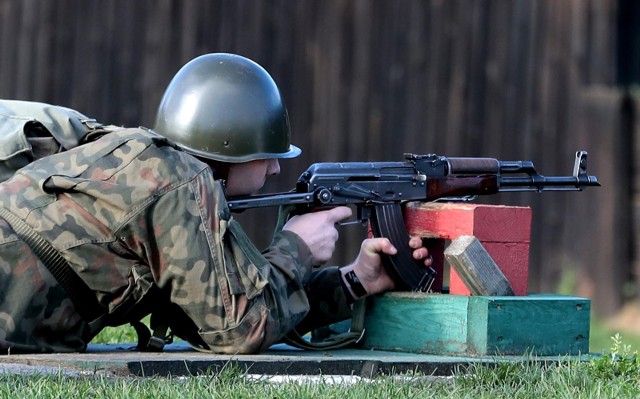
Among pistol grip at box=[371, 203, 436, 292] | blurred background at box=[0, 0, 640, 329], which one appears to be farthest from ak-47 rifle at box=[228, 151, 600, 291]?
blurred background at box=[0, 0, 640, 329]

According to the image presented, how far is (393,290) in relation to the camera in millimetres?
5230

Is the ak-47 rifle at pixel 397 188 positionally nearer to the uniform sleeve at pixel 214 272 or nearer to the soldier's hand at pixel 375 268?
the soldier's hand at pixel 375 268

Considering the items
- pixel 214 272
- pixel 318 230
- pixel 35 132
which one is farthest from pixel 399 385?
pixel 35 132

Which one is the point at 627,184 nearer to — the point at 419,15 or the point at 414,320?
the point at 419,15

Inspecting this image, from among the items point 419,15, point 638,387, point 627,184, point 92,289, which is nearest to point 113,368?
point 92,289

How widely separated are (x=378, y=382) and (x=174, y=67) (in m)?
5.32

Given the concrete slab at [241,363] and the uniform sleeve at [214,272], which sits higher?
the uniform sleeve at [214,272]

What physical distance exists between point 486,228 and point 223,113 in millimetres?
1190

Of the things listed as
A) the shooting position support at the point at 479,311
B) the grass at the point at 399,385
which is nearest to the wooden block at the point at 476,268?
the shooting position support at the point at 479,311

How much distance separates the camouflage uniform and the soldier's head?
0.42 meters

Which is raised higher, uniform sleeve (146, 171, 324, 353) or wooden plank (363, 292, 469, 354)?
uniform sleeve (146, 171, 324, 353)

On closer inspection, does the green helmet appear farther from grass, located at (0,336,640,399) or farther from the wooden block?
grass, located at (0,336,640,399)

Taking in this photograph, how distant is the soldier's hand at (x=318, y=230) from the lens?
4.86 m

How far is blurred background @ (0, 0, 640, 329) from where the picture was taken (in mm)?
8836
